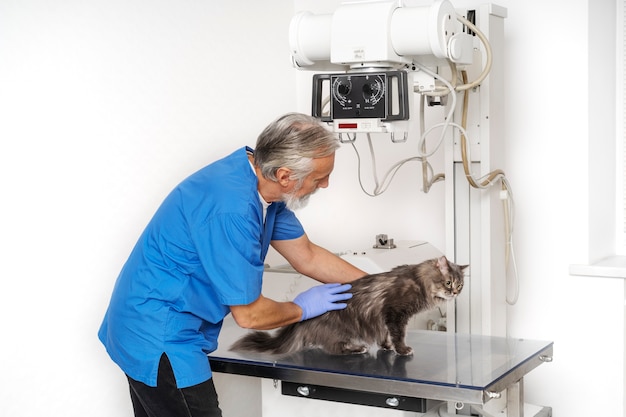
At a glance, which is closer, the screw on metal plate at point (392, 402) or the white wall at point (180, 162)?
the screw on metal plate at point (392, 402)

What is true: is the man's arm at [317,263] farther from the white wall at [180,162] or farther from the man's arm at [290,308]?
the white wall at [180,162]

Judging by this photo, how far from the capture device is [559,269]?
2.89 m

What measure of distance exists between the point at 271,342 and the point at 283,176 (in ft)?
1.79

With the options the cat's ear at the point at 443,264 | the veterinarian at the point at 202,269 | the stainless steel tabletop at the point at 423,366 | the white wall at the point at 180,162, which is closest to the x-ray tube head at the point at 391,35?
the veterinarian at the point at 202,269

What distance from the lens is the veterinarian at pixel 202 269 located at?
6.36 ft

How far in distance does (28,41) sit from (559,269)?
201 cm

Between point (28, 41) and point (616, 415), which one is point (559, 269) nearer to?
point (616, 415)

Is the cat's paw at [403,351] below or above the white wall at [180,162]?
below

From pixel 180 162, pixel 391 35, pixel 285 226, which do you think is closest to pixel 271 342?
pixel 285 226

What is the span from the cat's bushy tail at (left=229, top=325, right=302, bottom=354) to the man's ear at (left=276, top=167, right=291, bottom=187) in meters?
0.46

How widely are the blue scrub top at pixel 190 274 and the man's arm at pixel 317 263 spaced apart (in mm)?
336

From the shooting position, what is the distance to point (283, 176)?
201 centimetres

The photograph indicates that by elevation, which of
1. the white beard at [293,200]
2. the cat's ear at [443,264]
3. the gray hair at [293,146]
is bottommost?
the cat's ear at [443,264]

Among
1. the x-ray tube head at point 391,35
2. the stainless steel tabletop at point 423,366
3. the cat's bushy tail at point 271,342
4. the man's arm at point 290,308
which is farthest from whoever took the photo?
→ the cat's bushy tail at point 271,342
